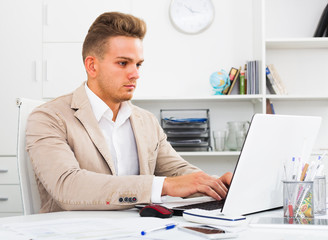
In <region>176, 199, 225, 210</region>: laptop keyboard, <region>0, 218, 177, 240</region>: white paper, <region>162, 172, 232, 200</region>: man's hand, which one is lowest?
<region>176, 199, 225, 210</region>: laptop keyboard

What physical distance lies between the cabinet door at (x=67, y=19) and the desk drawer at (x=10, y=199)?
1130mm

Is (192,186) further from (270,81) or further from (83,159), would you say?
(270,81)

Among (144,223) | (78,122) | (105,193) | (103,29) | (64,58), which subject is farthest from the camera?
(64,58)

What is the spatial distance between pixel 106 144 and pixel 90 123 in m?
0.10

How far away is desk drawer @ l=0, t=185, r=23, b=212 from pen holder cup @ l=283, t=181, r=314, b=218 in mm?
2442

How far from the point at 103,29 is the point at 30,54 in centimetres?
A: 174

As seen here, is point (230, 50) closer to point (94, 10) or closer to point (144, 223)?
point (94, 10)

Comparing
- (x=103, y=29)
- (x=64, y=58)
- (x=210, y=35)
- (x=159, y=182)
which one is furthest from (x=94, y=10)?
(x=159, y=182)

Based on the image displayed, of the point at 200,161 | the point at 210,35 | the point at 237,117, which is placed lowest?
the point at 200,161

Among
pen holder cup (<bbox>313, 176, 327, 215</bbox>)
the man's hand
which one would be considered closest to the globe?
the man's hand

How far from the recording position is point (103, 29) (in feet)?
6.03

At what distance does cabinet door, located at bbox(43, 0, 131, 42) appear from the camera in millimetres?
3381

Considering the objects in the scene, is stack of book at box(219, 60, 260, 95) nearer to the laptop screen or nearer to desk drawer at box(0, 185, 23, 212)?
desk drawer at box(0, 185, 23, 212)

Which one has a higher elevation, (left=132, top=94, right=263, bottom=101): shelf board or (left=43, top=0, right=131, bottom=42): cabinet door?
(left=43, top=0, right=131, bottom=42): cabinet door
